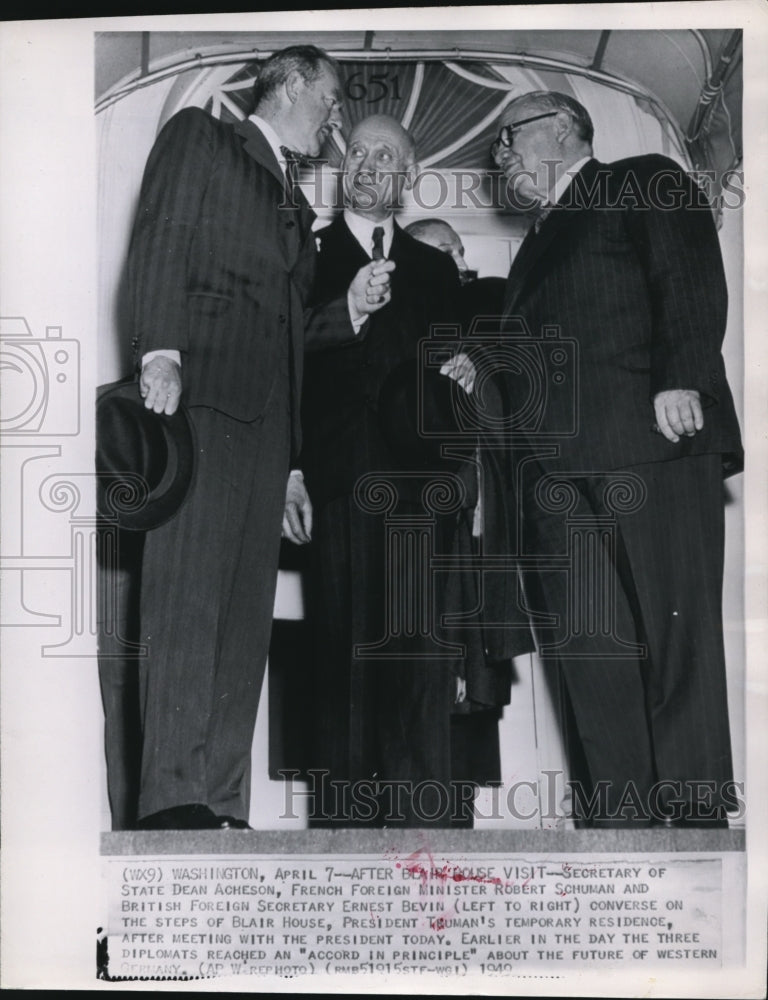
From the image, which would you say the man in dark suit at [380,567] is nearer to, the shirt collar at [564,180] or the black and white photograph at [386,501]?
the black and white photograph at [386,501]

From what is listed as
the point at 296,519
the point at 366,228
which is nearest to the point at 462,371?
the point at 366,228

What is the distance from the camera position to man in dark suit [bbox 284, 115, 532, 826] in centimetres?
290

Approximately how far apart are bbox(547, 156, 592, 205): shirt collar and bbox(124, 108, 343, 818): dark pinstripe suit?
0.61 m

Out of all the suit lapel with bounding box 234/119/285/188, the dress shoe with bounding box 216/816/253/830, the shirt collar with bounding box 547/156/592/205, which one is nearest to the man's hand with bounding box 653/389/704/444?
the shirt collar with bounding box 547/156/592/205

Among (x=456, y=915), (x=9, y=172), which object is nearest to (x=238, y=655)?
(x=456, y=915)

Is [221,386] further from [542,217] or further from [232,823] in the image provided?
[232,823]

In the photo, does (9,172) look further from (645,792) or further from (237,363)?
(645,792)

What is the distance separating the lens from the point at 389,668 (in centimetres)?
290

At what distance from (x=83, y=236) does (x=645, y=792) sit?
1930 millimetres

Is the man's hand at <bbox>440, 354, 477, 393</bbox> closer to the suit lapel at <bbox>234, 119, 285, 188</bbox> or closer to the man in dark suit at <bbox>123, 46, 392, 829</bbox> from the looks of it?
the man in dark suit at <bbox>123, 46, 392, 829</bbox>

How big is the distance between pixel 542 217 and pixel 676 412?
589 millimetres

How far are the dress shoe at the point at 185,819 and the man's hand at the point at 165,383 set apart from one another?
95 centimetres

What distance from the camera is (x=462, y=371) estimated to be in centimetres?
296

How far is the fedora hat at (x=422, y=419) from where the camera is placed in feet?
9.68
